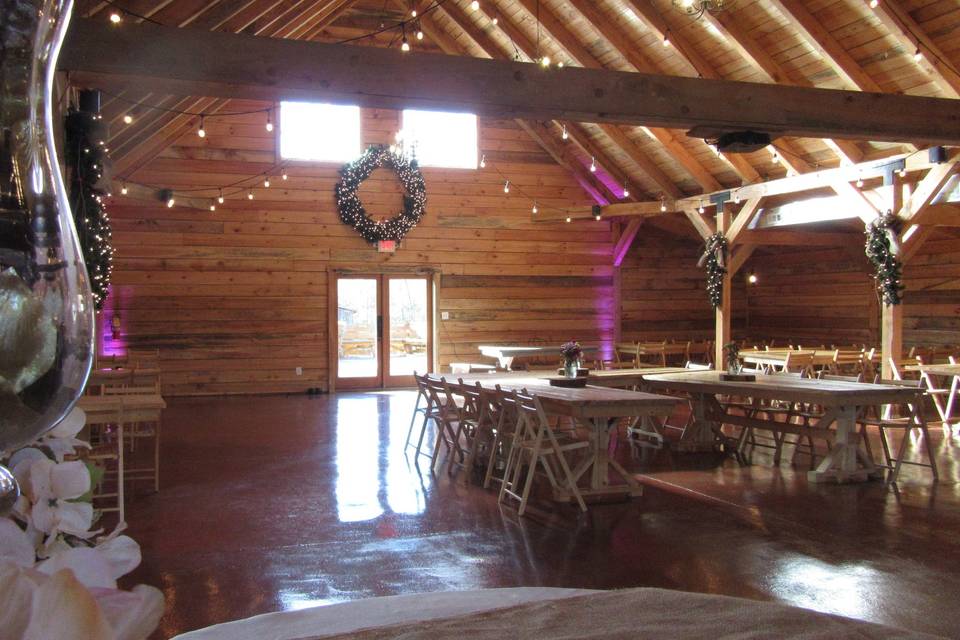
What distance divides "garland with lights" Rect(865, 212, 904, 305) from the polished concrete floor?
2.74 m

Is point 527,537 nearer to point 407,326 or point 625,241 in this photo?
point 407,326

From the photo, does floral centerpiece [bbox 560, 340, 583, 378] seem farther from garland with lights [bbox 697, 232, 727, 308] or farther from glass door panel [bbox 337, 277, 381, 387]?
glass door panel [bbox 337, 277, 381, 387]

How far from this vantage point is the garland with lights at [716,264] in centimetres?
1205

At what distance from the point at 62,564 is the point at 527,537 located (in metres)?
4.51

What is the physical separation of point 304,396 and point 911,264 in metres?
9.49

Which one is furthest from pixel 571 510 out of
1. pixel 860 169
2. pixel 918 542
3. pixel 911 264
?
pixel 911 264

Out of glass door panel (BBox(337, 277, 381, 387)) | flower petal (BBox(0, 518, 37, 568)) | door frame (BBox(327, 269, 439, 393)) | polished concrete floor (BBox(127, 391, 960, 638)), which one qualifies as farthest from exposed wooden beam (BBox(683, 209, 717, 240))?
flower petal (BBox(0, 518, 37, 568))

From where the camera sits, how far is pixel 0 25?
0.53 metres

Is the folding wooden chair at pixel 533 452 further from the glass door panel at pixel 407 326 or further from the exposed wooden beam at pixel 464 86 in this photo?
the glass door panel at pixel 407 326

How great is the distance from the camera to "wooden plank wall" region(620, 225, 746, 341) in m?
15.2

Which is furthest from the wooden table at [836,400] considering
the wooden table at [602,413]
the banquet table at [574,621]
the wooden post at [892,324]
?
the banquet table at [574,621]

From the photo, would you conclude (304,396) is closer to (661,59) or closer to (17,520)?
(661,59)

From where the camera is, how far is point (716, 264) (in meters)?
12.1

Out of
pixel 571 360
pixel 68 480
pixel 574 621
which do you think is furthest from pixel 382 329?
pixel 68 480
